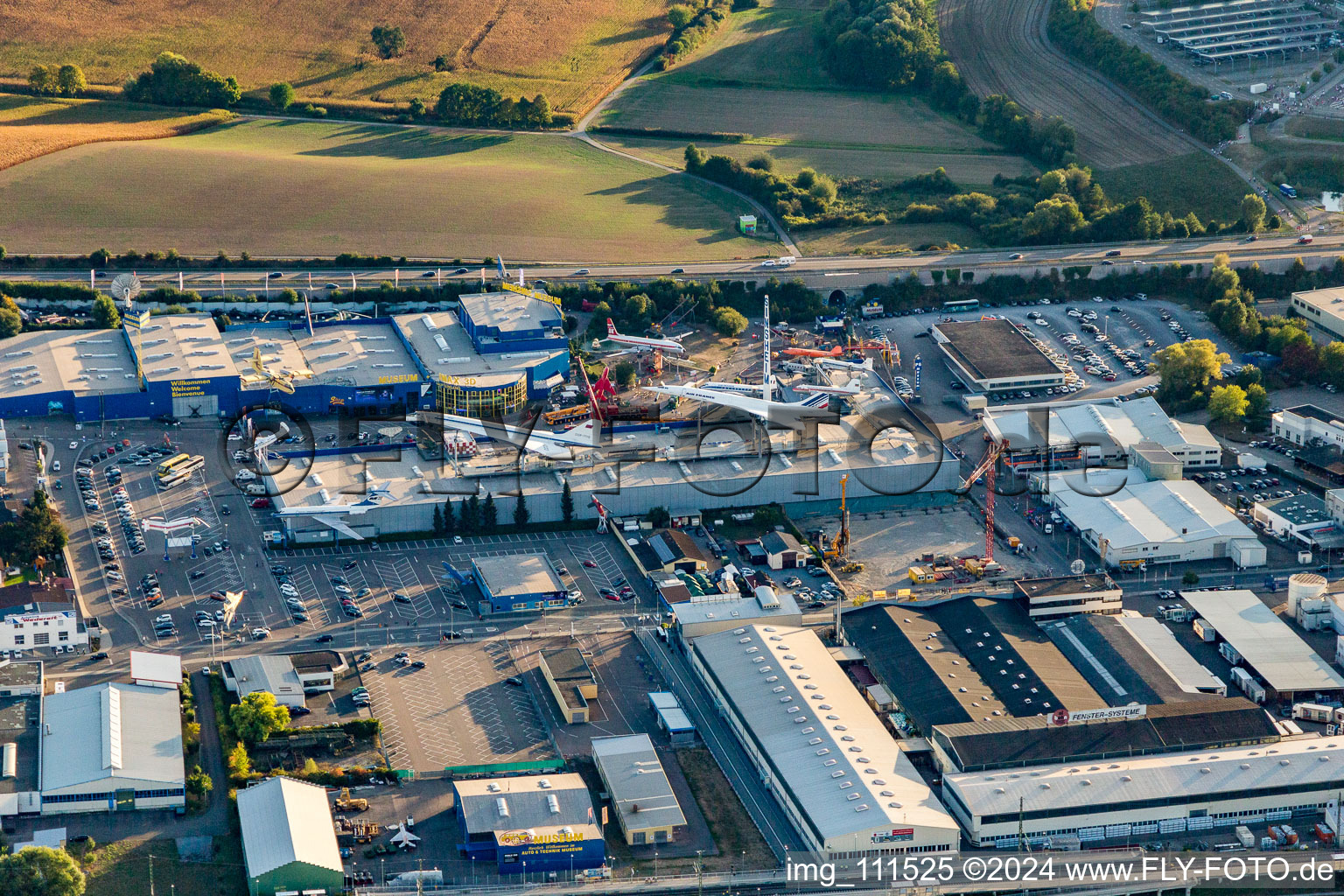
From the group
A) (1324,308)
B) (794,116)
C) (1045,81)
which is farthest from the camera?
(1045,81)

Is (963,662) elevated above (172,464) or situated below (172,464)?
below

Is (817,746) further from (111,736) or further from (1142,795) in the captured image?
(111,736)

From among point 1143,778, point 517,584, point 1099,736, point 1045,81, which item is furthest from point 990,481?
point 1045,81

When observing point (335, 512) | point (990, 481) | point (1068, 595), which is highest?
point (335, 512)

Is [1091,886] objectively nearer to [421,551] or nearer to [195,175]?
[421,551]

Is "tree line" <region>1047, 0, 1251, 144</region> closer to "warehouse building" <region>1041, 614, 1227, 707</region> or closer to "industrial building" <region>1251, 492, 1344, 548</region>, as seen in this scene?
"industrial building" <region>1251, 492, 1344, 548</region>

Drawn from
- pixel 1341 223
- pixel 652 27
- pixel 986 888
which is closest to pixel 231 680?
pixel 986 888
